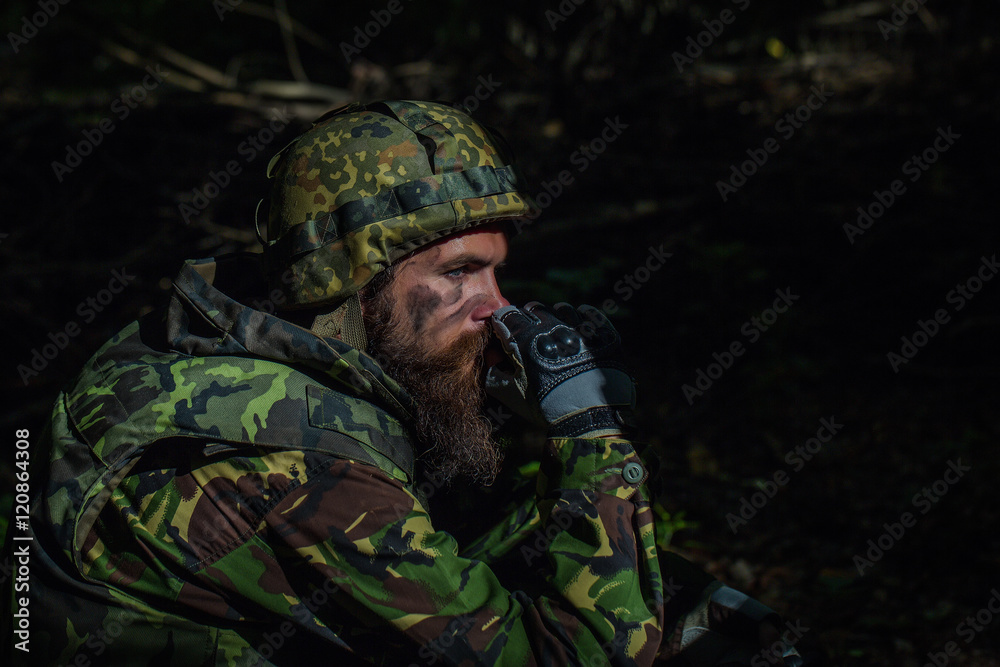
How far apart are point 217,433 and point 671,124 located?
566 centimetres

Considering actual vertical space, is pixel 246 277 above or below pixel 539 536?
→ above

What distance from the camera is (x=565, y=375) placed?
2.40 m

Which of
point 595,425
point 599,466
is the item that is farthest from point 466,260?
point 599,466

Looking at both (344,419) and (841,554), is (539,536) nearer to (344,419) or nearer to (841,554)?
(344,419)

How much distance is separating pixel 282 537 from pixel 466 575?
516 millimetres

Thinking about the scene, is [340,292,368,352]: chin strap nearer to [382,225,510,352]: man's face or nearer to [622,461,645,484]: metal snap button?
[382,225,510,352]: man's face

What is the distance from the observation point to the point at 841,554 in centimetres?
377

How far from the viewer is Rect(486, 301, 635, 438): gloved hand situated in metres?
2.35

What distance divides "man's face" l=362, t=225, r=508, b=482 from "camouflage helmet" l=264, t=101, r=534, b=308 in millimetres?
111

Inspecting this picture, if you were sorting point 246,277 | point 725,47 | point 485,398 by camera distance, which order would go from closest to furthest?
point 485,398, point 246,277, point 725,47

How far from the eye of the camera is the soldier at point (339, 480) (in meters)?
2.04

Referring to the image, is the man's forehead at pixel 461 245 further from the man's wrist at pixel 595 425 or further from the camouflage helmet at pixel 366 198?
the man's wrist at pixel 595 425

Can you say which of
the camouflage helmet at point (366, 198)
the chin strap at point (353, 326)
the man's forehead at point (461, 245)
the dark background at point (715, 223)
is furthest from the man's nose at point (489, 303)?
the dark background at point (715, 223)

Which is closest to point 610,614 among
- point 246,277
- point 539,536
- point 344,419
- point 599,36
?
point 539,536
